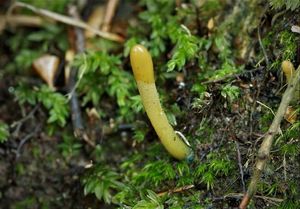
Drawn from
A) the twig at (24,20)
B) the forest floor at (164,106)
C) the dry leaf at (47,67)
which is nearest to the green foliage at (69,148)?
the forest floor at (164,106)

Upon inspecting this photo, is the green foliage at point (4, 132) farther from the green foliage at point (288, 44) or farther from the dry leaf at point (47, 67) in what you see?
the green foliage at point (288, 44)

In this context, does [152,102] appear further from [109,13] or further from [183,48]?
[109,13]

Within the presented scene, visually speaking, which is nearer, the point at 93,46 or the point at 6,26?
the point at 93,46

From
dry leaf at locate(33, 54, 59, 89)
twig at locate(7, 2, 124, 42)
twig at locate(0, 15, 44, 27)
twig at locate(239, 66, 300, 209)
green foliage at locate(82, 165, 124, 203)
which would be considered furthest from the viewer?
twig at locate(0, 15, 44, 27)

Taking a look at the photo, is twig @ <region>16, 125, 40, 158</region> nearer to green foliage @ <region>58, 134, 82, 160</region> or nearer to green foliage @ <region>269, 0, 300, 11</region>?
green foliage @ <region>58, 134, 82, 160</region>

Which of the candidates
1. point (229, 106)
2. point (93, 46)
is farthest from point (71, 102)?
point (229, 106)

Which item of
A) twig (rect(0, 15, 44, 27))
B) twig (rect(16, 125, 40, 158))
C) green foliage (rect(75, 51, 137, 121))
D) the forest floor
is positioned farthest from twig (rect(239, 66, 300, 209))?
twig (rect(0, 15, 44, 27))

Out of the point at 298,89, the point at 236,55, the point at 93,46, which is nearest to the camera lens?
the point at 298,89

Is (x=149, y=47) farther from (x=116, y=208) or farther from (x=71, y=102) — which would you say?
(x=116, y=208)
